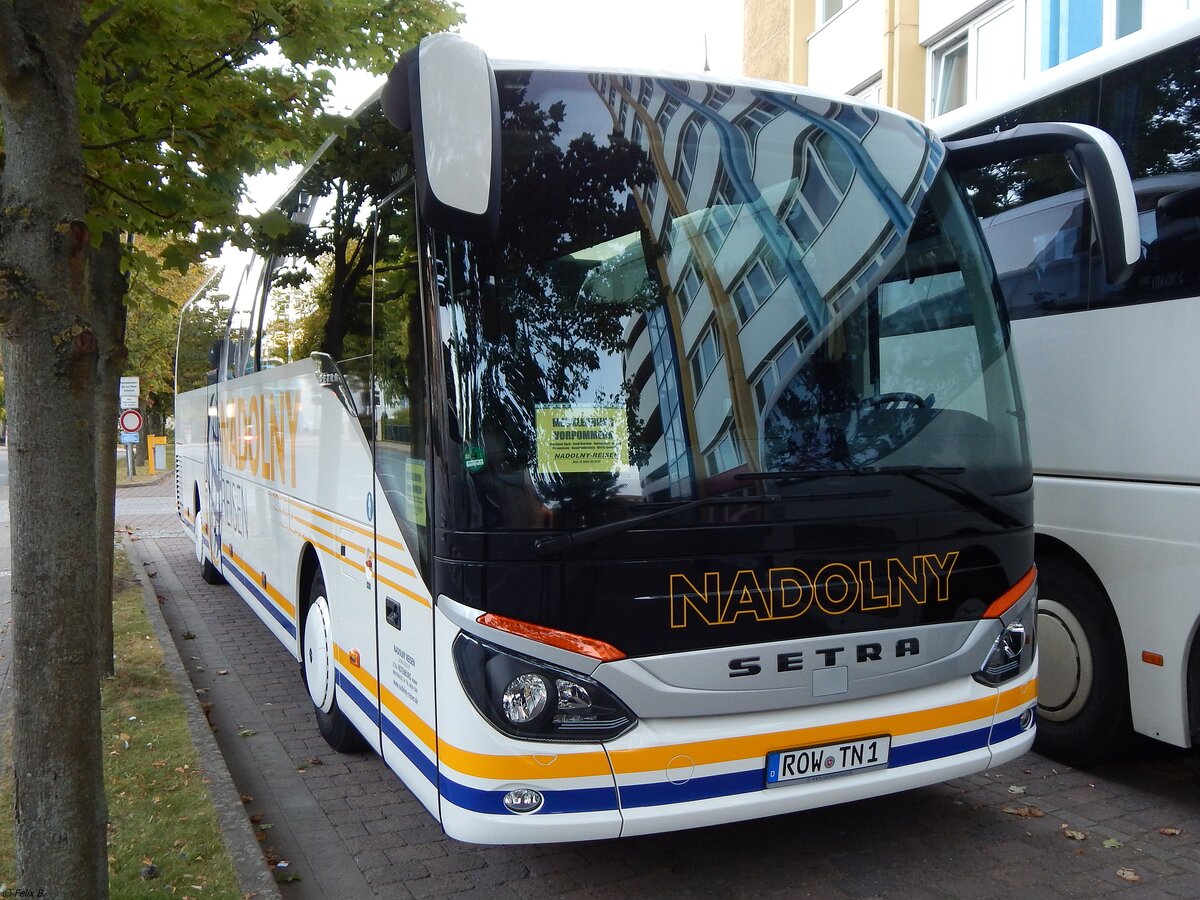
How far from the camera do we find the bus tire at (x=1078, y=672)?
5.01 metres

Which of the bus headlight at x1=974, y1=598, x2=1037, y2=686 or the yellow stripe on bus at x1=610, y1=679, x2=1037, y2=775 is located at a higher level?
the bus headlight at x1=974, y1=598, x2=1037, y2=686

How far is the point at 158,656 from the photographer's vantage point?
7.60m

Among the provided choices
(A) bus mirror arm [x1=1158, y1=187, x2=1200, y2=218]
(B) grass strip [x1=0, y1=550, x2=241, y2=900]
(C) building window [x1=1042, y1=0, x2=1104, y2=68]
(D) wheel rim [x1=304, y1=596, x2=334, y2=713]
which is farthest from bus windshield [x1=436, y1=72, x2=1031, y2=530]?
(C) building window [x1=1042, y1=0, x2=1104, y2=68]

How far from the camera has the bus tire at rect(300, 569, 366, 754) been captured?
553 cm

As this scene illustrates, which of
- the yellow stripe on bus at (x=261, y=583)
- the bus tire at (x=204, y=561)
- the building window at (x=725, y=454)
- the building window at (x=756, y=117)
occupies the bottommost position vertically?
the bus tire at (x=204, y=561)

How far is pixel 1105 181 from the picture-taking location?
4.09 m

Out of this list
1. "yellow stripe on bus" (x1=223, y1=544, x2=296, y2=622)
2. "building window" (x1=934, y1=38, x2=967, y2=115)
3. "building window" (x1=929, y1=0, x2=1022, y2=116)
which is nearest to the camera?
"yellow stripe on bus" (x1=223, y1=544, x2=296, y2=622)

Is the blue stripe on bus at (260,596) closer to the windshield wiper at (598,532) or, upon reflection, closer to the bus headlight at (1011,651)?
the windshield wiper at (598,532)

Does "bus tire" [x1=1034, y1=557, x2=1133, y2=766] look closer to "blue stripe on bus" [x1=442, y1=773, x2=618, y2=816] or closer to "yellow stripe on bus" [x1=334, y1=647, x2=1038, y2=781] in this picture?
"yellow stripe on bus" [x1=334, y1=647, x2=1038, y2=781]

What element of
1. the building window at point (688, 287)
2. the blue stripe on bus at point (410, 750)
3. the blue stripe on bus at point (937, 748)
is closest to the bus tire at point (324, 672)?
the blue stripe on bus at point (410, 750)

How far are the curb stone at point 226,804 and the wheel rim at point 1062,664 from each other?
3706 millimetres

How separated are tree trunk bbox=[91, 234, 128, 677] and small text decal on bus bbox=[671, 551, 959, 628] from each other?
14.4 ft

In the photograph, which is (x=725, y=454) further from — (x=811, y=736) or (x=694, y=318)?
(x=811, y=736)

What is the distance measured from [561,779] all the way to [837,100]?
9.11 ft
